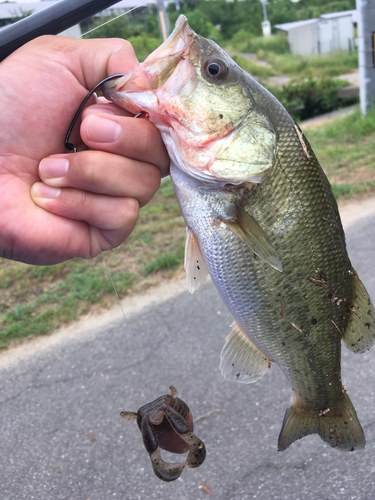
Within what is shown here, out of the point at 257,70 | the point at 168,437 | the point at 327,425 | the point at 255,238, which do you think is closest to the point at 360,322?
the point at 327,425

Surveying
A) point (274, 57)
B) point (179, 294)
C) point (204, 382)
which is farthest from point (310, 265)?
point (274, 57)

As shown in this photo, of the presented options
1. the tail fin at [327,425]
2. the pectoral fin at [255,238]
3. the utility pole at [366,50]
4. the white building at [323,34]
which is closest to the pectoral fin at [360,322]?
the tail fin at [327,425]

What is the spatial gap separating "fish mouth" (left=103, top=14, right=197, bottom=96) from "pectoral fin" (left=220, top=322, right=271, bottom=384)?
2.46 ft

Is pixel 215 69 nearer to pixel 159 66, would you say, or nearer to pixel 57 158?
pixel 159 66

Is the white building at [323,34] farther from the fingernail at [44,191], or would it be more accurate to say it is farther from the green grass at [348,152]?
the fingernail at [44,191]

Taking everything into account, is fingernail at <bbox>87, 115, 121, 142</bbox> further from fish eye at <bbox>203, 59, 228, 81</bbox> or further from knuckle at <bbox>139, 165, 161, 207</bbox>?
fish eye at <bbox>203, 59, 228, 81</bbox>

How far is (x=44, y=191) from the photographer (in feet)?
4.03

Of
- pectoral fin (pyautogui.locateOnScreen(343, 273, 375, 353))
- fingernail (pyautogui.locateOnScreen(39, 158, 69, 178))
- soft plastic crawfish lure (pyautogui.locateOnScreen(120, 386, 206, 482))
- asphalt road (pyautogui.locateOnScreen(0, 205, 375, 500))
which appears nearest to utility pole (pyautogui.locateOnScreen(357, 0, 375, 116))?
asphalt road (pyautogui.locateOnScreen(0, 205, 375, 500))

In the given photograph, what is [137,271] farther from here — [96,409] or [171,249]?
[96,409]

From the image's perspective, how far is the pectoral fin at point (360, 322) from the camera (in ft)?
4.35

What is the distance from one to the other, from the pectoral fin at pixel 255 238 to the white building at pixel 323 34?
Result: 493 inches

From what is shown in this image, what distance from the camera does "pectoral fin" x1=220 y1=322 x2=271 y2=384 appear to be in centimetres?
140

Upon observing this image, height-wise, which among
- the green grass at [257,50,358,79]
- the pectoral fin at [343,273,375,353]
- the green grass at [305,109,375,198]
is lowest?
the green grass at [257,50,358,79]

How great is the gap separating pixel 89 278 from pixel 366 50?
218 inches
